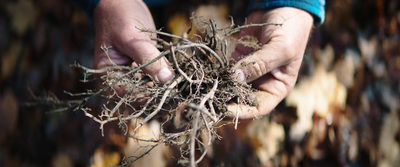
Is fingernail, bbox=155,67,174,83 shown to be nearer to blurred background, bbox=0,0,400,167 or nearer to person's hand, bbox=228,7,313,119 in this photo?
person's hand, bbox=228,7,313,119

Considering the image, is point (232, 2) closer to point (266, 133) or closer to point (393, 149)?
point (266, 133)

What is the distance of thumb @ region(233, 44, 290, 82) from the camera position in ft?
2.08

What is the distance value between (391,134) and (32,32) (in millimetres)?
1242

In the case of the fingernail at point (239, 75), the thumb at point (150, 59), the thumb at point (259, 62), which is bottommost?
the fingernail at point (239, 75)

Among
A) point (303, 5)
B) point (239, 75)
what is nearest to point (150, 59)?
point (239, 75)

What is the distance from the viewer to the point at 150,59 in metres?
0.63

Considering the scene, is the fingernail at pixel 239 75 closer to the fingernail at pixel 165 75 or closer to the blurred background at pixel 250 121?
the fingernail at pixel 165 75

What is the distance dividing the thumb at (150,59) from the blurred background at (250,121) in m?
0.31

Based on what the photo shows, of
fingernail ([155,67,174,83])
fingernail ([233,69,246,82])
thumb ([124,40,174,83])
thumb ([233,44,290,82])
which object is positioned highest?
thumb ([124,40,174,83])

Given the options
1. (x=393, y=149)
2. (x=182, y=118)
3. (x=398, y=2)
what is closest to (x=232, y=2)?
(x=398, y=2)

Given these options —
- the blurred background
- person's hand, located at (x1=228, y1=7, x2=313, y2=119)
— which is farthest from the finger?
the blurred background

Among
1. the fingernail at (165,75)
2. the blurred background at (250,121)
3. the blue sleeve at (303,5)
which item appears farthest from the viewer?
the blurred background at (250,121)

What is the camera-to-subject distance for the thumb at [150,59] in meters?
0.62

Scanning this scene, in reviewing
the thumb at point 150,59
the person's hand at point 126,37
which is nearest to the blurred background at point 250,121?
the person's hand at point 126,37
